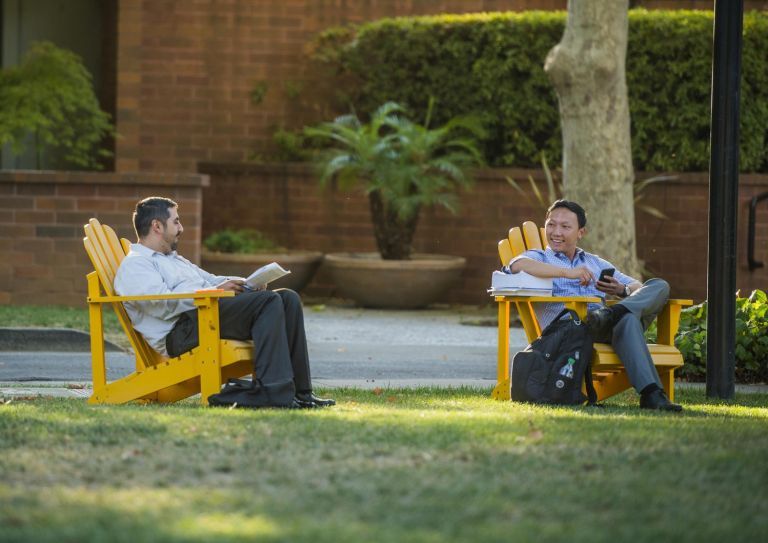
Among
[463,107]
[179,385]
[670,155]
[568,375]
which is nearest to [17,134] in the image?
[463,107]

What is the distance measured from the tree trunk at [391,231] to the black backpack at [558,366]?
795cm

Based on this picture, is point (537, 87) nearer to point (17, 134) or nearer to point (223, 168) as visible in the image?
point (223, 168)

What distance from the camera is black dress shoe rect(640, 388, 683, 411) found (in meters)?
7.35

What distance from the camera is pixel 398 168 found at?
15211 millimetres

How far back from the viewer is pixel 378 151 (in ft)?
50.1

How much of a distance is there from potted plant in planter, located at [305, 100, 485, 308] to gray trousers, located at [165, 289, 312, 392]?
7.52 m

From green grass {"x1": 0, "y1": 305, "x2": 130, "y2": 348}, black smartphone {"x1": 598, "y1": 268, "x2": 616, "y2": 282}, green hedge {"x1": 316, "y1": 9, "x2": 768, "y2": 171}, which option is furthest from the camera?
green hedge {"x1": 316, "y1": 9, "x2": 768, "y2": 171}

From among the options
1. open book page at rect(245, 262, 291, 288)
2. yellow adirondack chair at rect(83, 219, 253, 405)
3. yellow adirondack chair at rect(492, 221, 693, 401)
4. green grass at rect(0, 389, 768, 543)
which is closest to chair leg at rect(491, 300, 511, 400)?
yellow adirondack chair at rect(492, 221, 693, 401)

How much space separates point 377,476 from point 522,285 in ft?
9.90

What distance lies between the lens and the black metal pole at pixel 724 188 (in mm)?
8078

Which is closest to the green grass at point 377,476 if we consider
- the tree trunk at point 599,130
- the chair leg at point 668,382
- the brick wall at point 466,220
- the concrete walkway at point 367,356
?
the chair leg at point 668,382

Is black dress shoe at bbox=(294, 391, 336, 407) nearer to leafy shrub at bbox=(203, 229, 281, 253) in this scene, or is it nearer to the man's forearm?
the man's forearm

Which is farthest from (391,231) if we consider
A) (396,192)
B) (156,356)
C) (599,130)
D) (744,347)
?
(156,356)

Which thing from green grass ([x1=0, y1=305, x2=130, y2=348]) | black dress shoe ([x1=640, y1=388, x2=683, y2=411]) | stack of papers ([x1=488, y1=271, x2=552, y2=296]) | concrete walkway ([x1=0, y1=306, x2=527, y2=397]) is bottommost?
concrete walkway ([x1=0, y1=306, x2=527, y2=397])
